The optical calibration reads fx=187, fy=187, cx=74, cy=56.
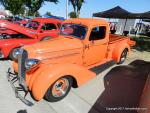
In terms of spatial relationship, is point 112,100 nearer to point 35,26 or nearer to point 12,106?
point 12,106

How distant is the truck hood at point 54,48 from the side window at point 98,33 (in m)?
0.49

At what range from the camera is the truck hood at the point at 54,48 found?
4.58 metres

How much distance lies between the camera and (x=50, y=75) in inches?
164

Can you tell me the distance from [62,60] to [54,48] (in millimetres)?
381

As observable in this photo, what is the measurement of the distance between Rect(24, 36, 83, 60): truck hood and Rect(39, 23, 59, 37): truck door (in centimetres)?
418

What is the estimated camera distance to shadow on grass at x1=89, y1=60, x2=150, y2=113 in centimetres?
446

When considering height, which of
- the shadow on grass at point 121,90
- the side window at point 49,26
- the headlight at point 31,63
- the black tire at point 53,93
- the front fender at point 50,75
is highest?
the side window at point 49,26

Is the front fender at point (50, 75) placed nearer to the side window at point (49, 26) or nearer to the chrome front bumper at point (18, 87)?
the chrome front bumper at point (18, 87)

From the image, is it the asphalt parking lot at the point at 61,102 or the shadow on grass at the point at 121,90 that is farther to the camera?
the shadow on grass at the point at 121,90

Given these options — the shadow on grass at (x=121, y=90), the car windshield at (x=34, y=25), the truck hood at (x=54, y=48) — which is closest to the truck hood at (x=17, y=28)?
the car windshield at (x=34, y=25)

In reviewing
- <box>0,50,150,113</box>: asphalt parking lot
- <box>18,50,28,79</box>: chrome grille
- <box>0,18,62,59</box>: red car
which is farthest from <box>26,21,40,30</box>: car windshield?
<box>18,50,28,79</box>: chrome grille

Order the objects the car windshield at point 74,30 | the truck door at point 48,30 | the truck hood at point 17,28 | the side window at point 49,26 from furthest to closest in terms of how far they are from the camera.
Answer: the side window at point 49,26 → the truck door at point 48,30 → the truck hood at point 17,28 → the car windshield at point 74,30

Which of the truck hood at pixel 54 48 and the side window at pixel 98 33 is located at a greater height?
the side window at pixel 98 33

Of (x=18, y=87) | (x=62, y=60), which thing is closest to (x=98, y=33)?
(x=62, y=60)
